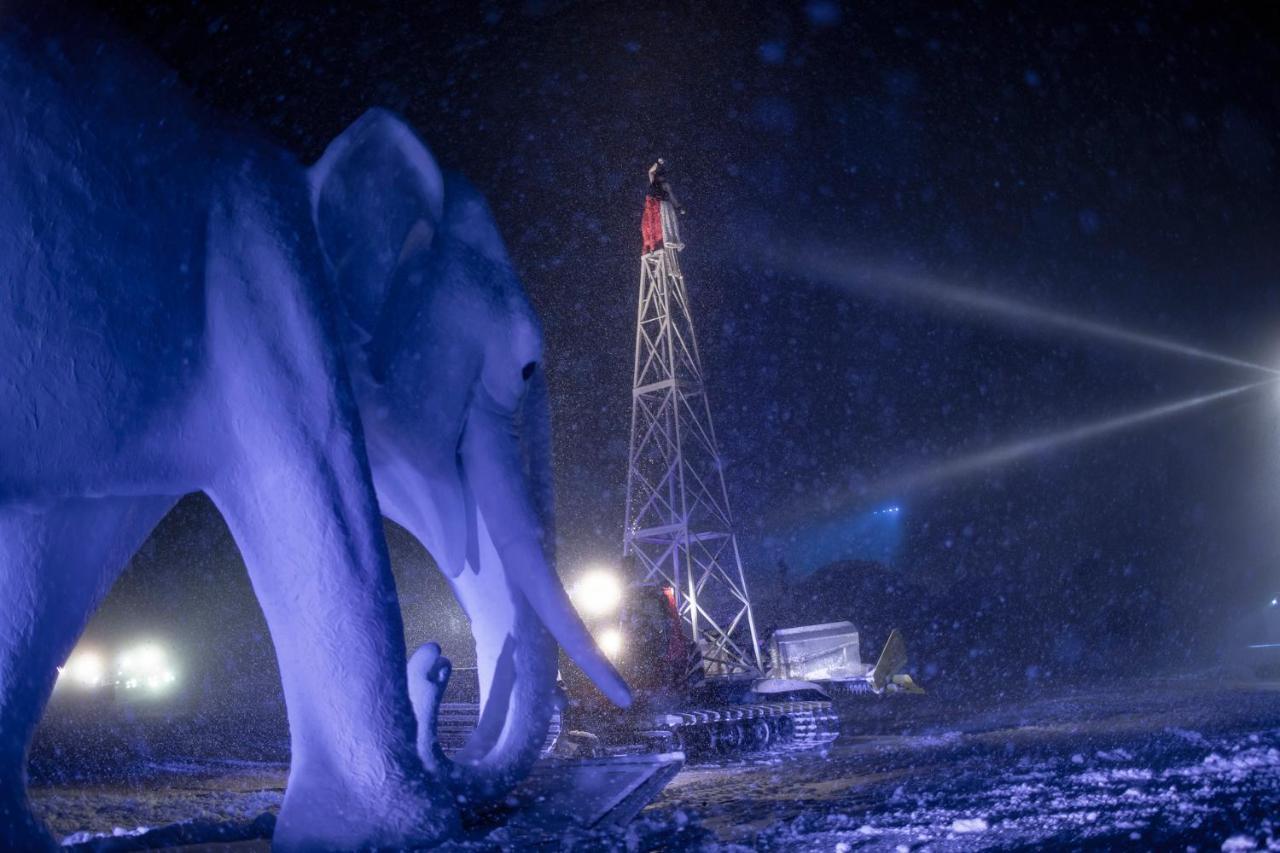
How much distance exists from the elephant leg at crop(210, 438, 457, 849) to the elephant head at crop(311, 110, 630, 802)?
744mm

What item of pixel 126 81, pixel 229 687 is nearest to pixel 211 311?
pixel 126 81

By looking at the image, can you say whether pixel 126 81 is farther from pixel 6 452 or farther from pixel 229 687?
pixel 229 687

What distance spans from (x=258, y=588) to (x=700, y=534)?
12.1 meters

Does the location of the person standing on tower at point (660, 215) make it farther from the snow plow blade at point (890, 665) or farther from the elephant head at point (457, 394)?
the elephant head at point (457, 394)

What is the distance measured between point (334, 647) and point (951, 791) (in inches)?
127

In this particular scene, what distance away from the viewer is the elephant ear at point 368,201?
4137 mm

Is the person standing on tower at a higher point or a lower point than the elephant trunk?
higher

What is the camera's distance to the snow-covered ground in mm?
3170

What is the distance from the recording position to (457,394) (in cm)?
454

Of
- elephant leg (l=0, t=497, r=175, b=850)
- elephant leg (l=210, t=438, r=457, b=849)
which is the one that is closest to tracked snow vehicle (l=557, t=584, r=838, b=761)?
elephant leg (l=210, t=438, r=457, b=849)

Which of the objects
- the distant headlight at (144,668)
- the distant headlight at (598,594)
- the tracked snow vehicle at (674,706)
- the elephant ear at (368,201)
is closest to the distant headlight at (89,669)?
the distant headlight at (144,668)

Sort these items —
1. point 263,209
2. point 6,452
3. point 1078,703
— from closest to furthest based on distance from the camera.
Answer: point 6,452 → point 263,209 → point 1078,703

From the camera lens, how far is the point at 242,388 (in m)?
3.55

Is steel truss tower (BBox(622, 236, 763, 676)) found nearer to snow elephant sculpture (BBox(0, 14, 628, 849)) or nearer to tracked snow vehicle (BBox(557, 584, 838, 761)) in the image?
tracked snow vehicle (BBox(557, 584, 838, 761))
